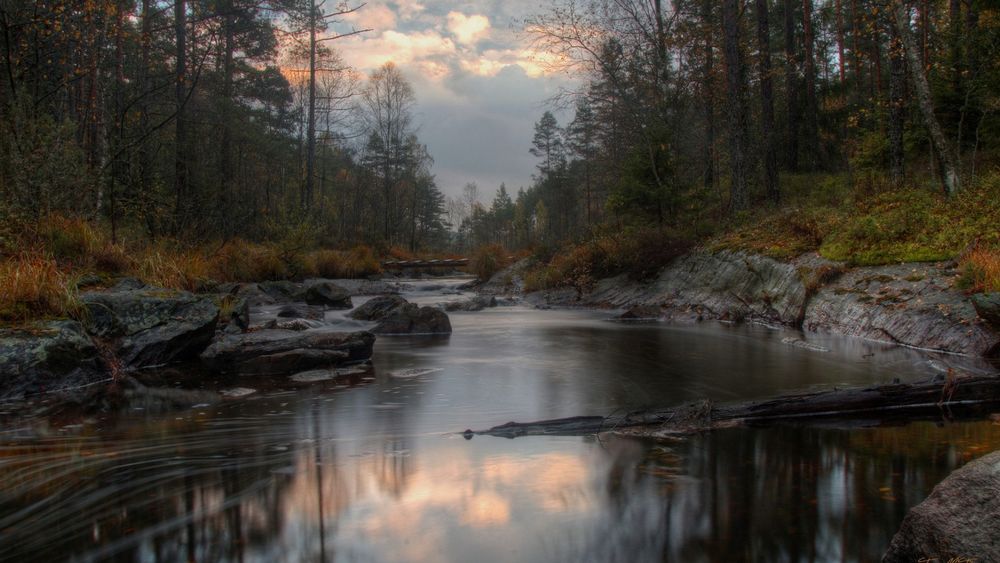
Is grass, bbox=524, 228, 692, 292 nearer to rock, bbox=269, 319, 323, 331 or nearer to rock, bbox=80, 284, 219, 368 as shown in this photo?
rock, bbox=269, 319, 323, 331

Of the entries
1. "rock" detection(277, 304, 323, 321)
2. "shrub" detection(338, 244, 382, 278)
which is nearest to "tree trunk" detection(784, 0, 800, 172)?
"shrub" detection(338, 244, 382, 278)

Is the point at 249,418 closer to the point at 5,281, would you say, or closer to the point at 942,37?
the point at 5,281

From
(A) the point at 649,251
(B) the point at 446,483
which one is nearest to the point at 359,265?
(A) the point at 649,251

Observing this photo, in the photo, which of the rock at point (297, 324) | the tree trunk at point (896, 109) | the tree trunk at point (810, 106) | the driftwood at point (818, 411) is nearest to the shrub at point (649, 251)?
the tree trunk at point (896, 109)

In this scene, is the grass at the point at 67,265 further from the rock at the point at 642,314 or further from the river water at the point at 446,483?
the rock at the point at 642,314

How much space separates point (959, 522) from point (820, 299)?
983cm

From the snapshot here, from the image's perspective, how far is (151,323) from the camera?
817 centimetres

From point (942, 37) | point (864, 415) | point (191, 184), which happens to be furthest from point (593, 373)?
point (942, 37)

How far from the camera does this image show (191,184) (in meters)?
18.2

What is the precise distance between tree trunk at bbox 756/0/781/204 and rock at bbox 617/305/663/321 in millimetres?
7093

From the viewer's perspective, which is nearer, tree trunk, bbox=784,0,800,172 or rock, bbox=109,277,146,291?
rock, bbox=109,277,146,291

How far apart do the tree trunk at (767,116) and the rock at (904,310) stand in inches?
343

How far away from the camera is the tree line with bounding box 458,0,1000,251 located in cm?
1532

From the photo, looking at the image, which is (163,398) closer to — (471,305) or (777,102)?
(471,305)
